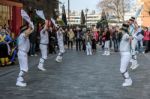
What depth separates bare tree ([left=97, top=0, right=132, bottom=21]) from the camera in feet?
304

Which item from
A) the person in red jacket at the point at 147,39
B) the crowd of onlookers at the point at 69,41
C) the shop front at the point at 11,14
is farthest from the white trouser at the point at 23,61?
the person in red jacket at the point at 147,39

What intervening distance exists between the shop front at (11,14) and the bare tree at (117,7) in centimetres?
5436

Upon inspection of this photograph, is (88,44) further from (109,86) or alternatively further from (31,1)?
(109,86)

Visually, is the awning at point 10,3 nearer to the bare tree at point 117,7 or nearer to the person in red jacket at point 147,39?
the person in red jacket at point 147,39

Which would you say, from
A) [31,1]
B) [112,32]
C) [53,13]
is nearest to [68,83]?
[112,32]

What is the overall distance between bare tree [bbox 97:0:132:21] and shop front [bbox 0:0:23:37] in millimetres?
54359

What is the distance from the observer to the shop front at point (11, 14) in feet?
115

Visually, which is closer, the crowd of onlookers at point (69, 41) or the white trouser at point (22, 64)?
the white trouser at point (22, 64)

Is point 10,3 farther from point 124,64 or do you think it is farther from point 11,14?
point 124,64

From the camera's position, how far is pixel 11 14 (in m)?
37.2

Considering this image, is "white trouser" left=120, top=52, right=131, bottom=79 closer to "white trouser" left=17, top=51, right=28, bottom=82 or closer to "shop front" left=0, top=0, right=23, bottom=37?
"white trouser" left=17, top=51, right=28, bottom=82

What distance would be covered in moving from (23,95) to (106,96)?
2.09m

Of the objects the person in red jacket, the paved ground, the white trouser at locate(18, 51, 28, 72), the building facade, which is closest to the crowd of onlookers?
the person in red jacket

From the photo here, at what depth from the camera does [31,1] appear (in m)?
40.4
